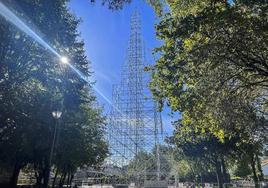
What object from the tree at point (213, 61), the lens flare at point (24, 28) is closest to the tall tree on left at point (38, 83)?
the lens flare at point (24, 28)

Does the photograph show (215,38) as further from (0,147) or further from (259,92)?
(0,147)

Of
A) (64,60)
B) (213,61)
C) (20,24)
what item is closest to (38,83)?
(64,60)

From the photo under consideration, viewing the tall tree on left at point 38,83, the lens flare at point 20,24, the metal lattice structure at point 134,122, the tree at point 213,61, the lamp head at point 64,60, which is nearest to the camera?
the tree at point 213,61

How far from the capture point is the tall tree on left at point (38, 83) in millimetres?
13547

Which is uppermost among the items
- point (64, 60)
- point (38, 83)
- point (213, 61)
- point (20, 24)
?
point (64, 60)

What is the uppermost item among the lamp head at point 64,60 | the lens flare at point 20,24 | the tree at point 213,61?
the lamp head at point 64,60

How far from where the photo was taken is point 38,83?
17844 millimetres

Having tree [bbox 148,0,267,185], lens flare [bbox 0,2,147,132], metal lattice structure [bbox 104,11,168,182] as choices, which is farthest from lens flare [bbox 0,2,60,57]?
metal lattice structure [bbox 104,11,168,182]

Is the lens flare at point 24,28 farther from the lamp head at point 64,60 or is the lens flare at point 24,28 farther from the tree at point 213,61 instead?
the tree at point 213,61

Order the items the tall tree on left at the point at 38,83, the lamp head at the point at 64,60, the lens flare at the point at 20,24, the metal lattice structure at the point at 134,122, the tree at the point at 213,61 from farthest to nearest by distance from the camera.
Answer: the metal lattice structure at the point at 134,122 < the lamp head at the point at 64,60 < the tall tree on left at the point at 38,83 < the lens flare at the point at 20,24 < the tree at the point at 213,61

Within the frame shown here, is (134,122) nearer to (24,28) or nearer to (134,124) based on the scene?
(134,124)

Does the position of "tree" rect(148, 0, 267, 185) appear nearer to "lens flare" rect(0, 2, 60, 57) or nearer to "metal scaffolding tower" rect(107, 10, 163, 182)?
"lens flare" rect(0, 2, 60, 57)

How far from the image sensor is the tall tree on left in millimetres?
13547

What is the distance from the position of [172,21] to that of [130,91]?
120 feet
